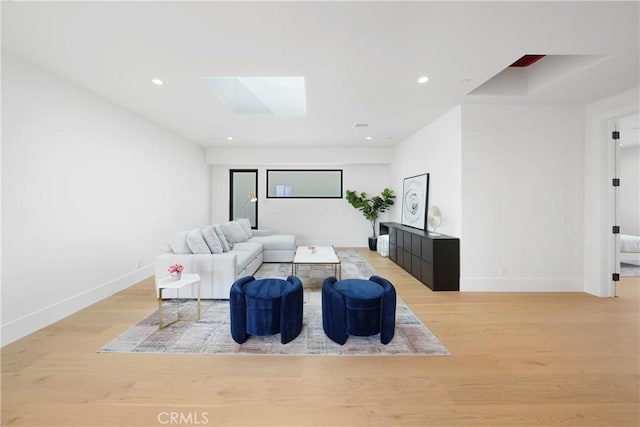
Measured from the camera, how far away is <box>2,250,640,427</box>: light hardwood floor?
1.60 m

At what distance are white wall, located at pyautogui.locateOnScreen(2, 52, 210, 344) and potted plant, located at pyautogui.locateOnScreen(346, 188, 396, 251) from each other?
4.71m

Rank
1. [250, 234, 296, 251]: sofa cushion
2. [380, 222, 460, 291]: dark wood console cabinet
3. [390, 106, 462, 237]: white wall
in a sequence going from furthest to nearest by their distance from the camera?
[250, 234, 296, 251]: sofa cushion < [390, 106, 462, 237]: white wall < [380, 222, 460, 291]: dark wood console cabinet

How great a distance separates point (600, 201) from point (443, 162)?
7.06 feet

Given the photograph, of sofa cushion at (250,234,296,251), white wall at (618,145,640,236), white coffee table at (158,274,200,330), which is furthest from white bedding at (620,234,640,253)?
white coffee table at (158,274,200,330)

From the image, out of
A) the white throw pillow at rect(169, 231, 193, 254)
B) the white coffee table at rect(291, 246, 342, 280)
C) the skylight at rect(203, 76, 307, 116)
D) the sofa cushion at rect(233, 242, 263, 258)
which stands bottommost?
the white coffee table at rect(291, 246, 342, 280)

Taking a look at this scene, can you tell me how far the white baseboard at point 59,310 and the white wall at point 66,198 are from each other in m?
0.01

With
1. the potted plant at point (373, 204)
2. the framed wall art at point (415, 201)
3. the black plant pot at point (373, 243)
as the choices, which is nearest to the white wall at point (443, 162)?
the framed wall art at point (415, 201)

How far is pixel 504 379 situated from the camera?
1932 millimetres

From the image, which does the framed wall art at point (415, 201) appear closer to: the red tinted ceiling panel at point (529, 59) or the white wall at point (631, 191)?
the red tinted ceiling panel at point (529, 59)

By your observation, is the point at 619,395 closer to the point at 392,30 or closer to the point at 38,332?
the point at 392,30

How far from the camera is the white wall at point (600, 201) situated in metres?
3.57

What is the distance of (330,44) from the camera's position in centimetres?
230

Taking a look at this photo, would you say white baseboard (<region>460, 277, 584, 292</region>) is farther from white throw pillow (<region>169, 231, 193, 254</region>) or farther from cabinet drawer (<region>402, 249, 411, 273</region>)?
white throw pillow (<region>169, 231, 193, 254</region>)

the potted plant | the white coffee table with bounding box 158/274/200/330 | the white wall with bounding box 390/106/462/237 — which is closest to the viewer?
the white coffee table with bounding box 158/274/200/330
